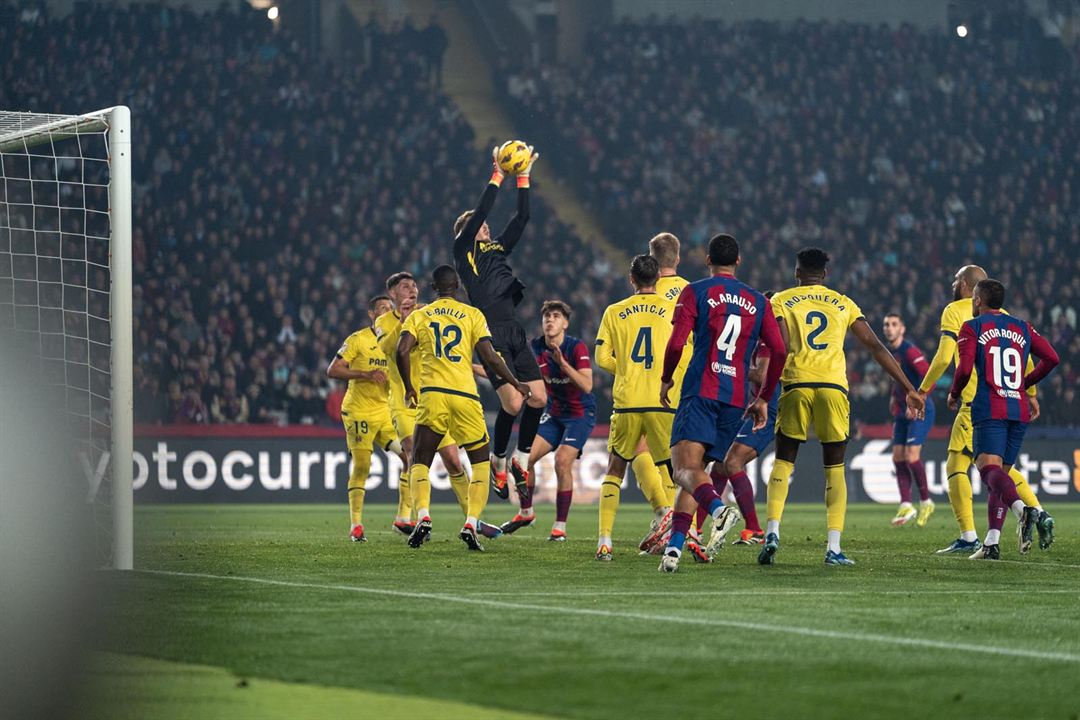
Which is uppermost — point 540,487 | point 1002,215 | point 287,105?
point 287,105

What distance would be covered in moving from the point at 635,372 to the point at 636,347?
0.20 metres

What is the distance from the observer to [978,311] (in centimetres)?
1175

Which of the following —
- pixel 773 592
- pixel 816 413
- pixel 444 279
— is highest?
pixel 444 279

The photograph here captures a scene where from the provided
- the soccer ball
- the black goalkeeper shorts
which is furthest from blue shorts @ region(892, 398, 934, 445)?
the soccer ball

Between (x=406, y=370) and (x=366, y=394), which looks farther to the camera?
(x=366, y=394)

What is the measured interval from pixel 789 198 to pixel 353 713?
28.0 metres

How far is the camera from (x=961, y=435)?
1295 cm

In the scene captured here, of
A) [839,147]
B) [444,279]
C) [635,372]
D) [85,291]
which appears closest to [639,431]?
[635,372]

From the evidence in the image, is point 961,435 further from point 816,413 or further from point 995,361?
point 816,413

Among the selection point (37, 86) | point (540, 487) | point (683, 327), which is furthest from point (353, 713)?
point (37, 86)

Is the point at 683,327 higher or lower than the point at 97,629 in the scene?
higher

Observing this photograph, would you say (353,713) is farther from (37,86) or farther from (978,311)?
(37,86)

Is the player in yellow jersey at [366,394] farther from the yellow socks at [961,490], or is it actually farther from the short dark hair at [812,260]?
the yellow socks at [961,490]

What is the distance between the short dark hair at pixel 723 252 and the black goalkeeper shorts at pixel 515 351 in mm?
3681
